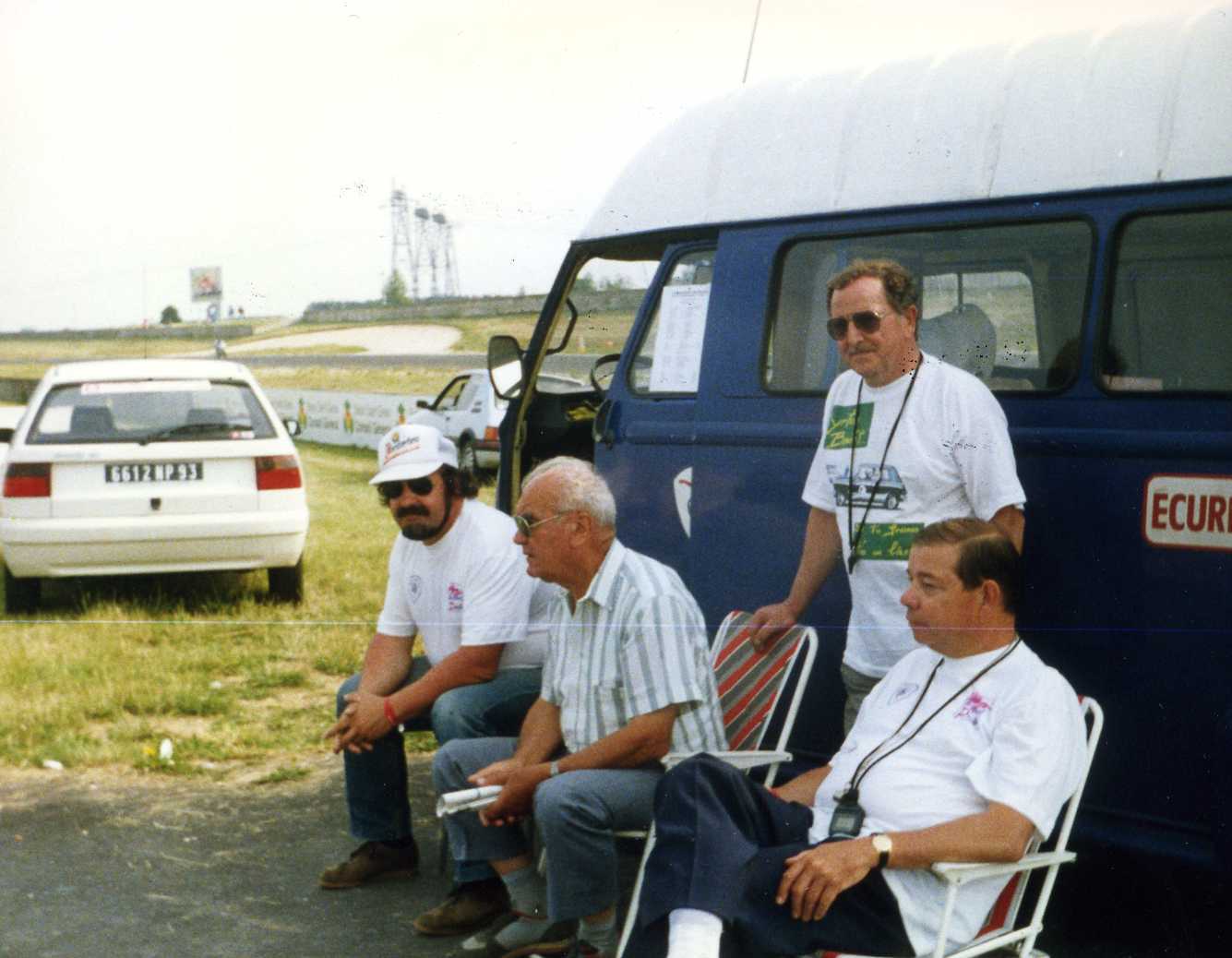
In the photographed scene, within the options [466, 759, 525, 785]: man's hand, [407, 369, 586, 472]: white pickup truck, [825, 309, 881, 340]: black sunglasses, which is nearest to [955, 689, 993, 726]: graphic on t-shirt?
[825, 309, 881, 340]: black sunglasses

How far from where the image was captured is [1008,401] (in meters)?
3.76

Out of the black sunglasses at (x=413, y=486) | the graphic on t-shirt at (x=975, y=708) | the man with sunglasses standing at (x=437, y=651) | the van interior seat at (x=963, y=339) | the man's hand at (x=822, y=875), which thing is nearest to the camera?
the man's hand at (x=822, y=875)

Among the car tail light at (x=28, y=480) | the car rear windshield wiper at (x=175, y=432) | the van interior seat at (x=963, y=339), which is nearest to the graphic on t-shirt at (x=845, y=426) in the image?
the van interior seat at (x=963, y=339)

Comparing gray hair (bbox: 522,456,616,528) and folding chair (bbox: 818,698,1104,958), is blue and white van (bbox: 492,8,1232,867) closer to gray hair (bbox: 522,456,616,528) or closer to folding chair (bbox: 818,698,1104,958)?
folding chair (bbox: 818,698,1104,958)

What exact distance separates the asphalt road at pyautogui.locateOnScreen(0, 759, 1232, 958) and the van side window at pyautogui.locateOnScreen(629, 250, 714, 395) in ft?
5.29

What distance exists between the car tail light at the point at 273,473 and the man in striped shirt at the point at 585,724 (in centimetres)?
129

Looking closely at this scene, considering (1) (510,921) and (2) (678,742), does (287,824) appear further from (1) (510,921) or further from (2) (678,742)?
(2) (678,742)

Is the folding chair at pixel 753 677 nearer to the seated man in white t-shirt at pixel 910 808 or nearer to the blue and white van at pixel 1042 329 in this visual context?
the blue and white van at pixel 1042 329

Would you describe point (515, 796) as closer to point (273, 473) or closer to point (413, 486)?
point (413, 486)

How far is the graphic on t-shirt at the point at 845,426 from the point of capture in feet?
11.9

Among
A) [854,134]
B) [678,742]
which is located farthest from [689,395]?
[678,742]

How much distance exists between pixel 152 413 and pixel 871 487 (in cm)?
213

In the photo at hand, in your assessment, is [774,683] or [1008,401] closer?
[1008,401]

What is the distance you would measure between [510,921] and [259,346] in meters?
1.68
